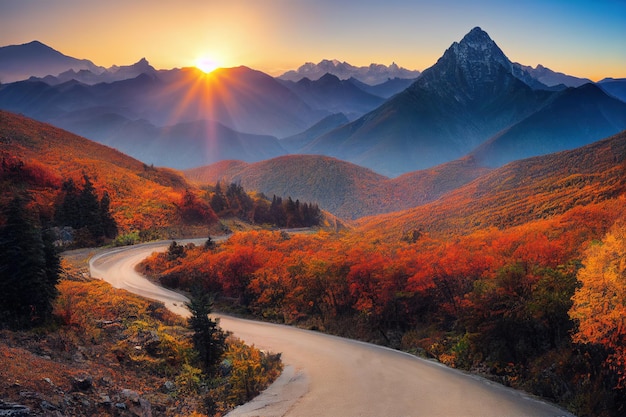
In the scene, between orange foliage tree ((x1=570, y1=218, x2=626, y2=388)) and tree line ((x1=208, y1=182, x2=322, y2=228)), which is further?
tree line ((x1=208, y1=182, x2=322, y2=228))

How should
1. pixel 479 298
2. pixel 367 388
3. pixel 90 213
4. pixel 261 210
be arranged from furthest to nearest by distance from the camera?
1. pixel 261 210
2. pixel 90 213
3. pixel 479 298
4. pixel 367 388

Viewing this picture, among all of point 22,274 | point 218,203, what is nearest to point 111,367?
point 22,274

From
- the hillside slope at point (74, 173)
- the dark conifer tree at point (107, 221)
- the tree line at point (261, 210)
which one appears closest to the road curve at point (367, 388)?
the dark conifer tree at point (107, 221)

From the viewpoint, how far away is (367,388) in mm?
20125

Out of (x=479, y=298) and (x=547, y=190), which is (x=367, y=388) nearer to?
(x=479, y=298)

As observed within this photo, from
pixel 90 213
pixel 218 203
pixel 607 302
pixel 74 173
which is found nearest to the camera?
pixel 607 302

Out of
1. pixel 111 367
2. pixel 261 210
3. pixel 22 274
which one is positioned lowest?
pixel 111 367

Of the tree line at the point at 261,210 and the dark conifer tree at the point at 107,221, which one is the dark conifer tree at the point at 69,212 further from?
the tree line at the point at 261,210

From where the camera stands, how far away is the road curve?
17411 mm

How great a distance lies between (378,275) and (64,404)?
2270 centimetres

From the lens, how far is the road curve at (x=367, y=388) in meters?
17.4

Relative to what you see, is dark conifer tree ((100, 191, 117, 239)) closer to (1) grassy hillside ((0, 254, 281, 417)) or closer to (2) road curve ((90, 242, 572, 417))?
(1) grassy hillside ((0, 254, 281, 417))

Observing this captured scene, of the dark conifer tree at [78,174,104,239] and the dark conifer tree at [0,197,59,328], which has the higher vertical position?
the dark conifer tree at [78,174,104,239]

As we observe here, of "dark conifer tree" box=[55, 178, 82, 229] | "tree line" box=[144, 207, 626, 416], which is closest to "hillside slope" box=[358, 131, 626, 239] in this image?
"tree line" box=[144, 207, 626, 416]
